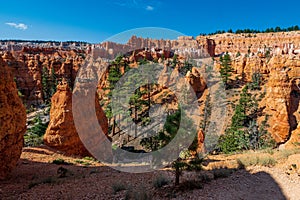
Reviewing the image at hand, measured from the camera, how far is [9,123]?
27.0ft

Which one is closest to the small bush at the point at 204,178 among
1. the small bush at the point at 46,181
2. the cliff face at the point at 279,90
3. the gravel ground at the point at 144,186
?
the gravel ground at the point at 144,186

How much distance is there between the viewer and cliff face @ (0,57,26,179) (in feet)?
26.3

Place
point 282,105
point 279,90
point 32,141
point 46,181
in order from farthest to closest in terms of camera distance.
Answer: point 279,90, point 282,105, point 32,141, point 46,181

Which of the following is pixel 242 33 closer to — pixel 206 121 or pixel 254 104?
pixel 254 104

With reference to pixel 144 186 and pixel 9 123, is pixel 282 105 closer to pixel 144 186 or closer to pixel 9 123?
pixel 144 186

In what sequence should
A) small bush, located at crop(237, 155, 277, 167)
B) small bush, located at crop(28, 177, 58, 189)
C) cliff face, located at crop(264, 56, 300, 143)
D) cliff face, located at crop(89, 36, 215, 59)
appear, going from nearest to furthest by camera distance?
small bush, located at crop(28, 177, 58, 189) < small bush, located at crop(237, 155, 277, 167) < cliff face, located at crop(264, 56, 300, 143) < cliff face, located at crop(89, 36, 215, 59)

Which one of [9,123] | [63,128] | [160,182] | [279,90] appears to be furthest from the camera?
[279,90]

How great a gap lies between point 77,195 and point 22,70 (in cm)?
5118

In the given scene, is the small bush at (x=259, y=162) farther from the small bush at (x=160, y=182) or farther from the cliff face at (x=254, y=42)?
the cliff face at (x=254, y=42)

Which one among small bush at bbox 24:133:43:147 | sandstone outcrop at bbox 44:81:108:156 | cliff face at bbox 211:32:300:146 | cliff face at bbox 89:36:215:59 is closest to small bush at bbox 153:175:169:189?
sandstone outcrop at bbox 44:81:108:156

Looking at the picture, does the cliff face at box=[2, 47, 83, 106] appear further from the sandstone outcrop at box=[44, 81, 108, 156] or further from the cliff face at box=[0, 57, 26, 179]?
the cliff face at box=[0, 57, 26, 179]

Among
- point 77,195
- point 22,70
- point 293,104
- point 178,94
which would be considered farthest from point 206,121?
point 22,70

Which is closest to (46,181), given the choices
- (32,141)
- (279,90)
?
(32,141)

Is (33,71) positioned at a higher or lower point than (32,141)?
higher
